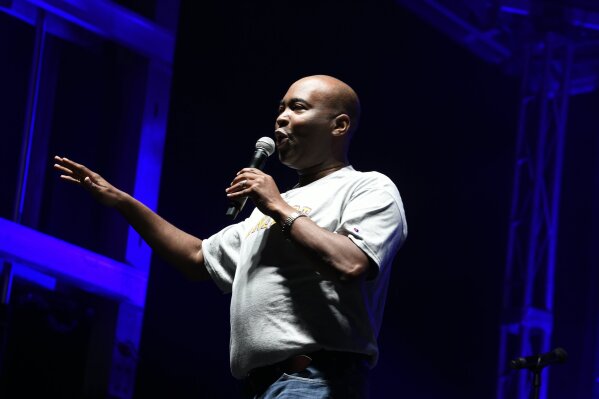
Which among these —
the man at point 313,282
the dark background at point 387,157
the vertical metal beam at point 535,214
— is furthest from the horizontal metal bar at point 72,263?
the vertical metal beam at point 535,214

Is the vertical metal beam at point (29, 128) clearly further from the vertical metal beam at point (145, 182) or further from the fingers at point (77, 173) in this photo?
the fingers at point (77, 173)

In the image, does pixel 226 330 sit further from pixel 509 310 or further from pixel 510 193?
pixel 510 193

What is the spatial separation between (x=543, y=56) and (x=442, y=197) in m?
0.94

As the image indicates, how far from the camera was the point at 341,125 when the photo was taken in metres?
2.25

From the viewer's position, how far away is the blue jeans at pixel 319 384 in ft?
6.16

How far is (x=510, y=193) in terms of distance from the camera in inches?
222

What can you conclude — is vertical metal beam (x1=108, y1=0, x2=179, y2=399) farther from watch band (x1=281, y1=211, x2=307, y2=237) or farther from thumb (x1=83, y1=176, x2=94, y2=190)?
watch band (x1=281, y1=211, x2=307, y2=237)

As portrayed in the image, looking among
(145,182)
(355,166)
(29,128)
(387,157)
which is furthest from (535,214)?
(29,128)

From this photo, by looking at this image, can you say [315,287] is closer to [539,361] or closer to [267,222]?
[267,222]

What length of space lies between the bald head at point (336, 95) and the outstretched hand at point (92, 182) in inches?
19.4

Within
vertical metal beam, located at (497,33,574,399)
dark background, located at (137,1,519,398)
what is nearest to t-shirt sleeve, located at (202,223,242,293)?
dark background, located at (137,1,519,398)

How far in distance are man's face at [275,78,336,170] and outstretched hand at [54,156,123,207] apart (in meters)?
0.39

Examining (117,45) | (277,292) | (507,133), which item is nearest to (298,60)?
(117,45)

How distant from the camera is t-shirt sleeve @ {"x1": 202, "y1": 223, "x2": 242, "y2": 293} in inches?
86.1
